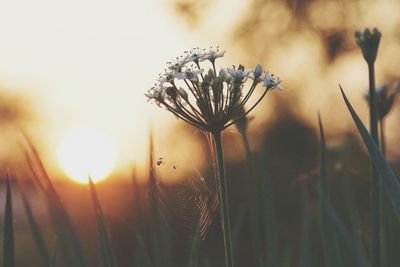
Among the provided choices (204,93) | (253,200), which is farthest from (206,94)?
(253,200)

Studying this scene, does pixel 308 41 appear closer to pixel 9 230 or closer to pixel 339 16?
pixel 339 16

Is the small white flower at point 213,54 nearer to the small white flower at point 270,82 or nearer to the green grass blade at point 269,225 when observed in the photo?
the small white flower at point 270,82

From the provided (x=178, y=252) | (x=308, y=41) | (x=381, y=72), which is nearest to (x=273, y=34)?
(x=308, y=41)

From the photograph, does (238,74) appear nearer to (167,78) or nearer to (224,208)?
(167,78)

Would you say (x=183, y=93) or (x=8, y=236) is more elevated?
(x=183, y=93)

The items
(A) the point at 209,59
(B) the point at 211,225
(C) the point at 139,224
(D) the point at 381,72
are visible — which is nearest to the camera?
(B) the point at 211,225

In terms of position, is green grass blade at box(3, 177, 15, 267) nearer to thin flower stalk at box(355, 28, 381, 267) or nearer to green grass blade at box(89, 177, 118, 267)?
green grass blade at box(89, 177, 118, 267)

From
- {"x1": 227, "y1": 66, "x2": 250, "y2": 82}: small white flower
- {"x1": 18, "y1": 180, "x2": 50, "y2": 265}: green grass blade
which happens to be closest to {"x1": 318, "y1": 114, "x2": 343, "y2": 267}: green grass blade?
{"x1": 227, "y1": 66, "x2": 250, "y2": 82}: small white flower

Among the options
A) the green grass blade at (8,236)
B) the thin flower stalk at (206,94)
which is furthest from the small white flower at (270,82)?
the green grass blade at (8,236)
